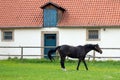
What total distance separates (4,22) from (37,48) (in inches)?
151

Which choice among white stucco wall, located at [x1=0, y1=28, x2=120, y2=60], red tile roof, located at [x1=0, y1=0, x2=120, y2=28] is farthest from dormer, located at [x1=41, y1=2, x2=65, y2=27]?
white stucco wall, located at [x1=0, y1=28, x2=120, y2=60]

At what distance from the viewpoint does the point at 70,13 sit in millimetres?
41094

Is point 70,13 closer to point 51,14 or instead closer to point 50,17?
point 51,14

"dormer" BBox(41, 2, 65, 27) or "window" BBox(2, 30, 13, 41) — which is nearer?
"dormer" BBox(41, 2, 65, 27)

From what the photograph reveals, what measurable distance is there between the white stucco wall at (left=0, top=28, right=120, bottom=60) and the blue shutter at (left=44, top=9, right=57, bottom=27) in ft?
1.48

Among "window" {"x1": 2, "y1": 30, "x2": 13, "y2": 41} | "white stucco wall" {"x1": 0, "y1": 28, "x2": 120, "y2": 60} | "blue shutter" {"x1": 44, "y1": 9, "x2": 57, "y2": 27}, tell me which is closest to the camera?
"white stucco wall" {"x1": 0, "y1": 28, "x2": 120, "y2": 60}

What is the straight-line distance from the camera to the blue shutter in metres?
40.8

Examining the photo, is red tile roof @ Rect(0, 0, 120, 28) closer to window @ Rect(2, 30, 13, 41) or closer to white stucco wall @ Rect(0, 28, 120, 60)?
white stucco wall @ Rect(0, 28, 120, 60)

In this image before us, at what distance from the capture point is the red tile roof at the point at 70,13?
40.1 metres

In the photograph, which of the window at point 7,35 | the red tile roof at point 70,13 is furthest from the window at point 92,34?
the window at point 7,35

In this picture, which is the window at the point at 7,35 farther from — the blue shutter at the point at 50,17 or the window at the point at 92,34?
the window at the point at 92,34

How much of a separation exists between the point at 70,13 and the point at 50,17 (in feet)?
5.54

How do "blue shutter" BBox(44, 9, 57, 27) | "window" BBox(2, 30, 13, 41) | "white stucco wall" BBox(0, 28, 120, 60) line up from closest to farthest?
"white stucco wall" BBox(0, 28, 120, 60) → "blue shutter" BBox(44, 9, 57, 27) → "window" BBox(2, 30, 13, 41)

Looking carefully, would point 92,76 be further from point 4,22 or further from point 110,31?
point 4,22
